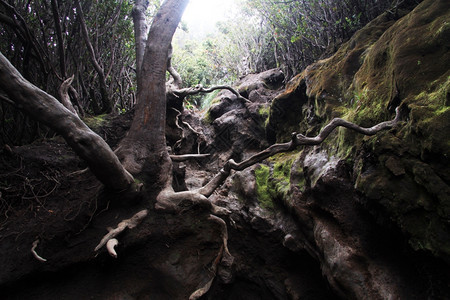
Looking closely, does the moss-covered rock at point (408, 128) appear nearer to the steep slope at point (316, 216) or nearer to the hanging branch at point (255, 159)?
the steep slope at point (316, 216)

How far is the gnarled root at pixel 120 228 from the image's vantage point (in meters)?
2.78

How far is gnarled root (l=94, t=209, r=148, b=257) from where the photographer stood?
9.12ft

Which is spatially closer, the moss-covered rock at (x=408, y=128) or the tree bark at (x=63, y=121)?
the moss-covered rock at (x=408, y=128)

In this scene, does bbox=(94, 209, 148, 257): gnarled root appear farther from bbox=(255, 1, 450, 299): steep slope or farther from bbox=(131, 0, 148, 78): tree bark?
bbox=(131, 0, 148, 78): tree bark

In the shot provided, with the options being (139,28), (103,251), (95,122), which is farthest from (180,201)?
(139,28)

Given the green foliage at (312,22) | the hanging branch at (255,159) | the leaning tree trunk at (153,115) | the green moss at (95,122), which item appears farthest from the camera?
the green foliage at (312,22)

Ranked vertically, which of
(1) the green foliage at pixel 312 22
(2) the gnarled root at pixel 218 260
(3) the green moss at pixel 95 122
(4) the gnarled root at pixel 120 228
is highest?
(1) the green foliage at pixel 312 22

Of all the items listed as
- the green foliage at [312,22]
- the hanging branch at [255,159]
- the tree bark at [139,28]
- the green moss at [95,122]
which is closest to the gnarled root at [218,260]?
the hanging branch at [255,159]

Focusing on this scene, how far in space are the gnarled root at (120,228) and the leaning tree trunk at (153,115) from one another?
0.59 meters

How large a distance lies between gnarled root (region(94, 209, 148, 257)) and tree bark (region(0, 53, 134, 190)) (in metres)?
0.49

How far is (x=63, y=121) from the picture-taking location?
272cm

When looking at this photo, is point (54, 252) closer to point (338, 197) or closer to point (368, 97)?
point (338, 197)

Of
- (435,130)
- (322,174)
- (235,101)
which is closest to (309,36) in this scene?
(235,101)

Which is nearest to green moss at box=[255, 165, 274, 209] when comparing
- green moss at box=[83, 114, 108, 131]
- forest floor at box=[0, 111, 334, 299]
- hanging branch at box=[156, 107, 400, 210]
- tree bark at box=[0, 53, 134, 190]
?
forest floor at box=[0, 111, 334, 299]
